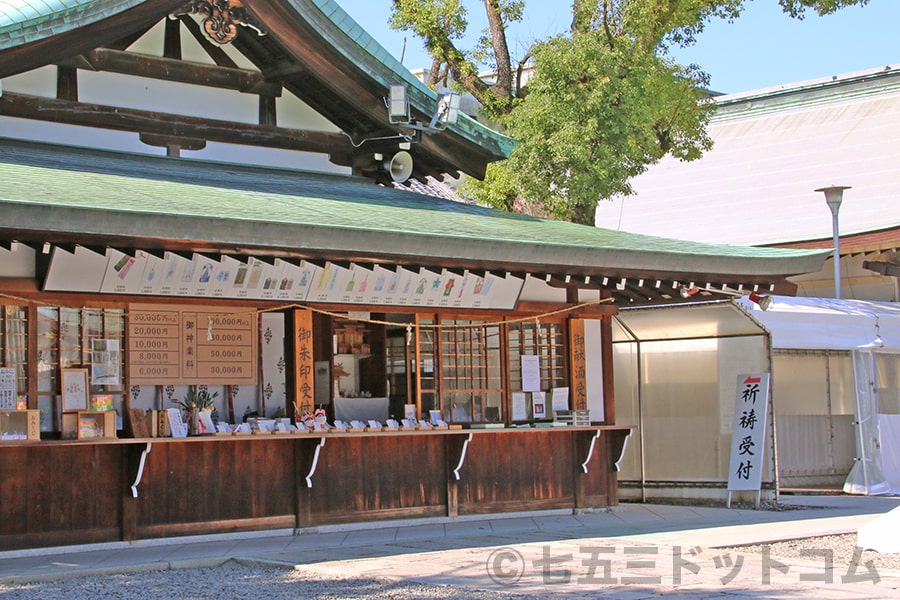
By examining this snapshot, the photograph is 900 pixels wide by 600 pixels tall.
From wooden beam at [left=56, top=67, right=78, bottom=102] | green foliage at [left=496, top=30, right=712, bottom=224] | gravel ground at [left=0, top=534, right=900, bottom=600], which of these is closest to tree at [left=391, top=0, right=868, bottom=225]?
green foliage at [left=496, top=30, right=712, bottom=224]

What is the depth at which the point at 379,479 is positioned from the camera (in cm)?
1238

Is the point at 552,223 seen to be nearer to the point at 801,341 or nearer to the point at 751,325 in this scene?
the point at 751,325

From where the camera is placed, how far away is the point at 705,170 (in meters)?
28.9

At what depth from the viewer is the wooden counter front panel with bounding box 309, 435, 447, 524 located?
39.3 ft

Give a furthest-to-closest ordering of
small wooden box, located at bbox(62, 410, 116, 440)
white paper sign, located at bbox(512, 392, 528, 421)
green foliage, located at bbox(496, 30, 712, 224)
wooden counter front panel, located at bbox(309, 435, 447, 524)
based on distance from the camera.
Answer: green foliage, located at bbox(496, 30, 712, 224), white paper sign, located at bbox(512, 392, 528, 421), wooden counter front panel, located at bbox(309, 435, 447, 524), small wooden box, located at bbox(62, 410, 116, 440)

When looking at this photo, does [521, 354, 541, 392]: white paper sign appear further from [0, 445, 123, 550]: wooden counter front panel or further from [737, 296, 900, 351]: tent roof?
[0, 445, 123, 550]: wooden counter front panel

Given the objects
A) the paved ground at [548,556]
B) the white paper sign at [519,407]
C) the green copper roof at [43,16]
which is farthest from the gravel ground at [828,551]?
the green copper roof at [43,16]

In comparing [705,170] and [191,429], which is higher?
[705,170]

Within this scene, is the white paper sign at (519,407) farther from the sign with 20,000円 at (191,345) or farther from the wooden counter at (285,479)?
the sign with 20,000円 at (191,345)

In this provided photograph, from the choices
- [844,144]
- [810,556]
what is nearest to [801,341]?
[810,556]

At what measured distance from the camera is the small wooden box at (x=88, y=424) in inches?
412

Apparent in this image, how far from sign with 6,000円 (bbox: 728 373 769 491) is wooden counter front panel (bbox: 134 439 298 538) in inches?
228

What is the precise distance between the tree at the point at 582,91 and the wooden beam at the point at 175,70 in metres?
4.84

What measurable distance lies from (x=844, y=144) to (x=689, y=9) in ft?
31.2
